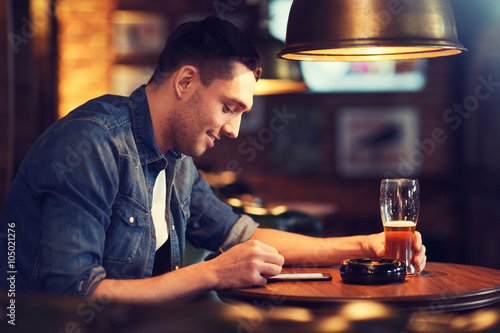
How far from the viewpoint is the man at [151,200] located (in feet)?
4.34

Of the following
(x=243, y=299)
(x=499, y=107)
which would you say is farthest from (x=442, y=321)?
(x=499, y=107)

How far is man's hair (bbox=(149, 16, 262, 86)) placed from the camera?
173 centimetres

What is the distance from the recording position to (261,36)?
351cm

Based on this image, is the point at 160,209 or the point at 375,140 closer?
the point at 160,209

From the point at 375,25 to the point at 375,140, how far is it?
4.60 meters

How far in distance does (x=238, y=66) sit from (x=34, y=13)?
2.23 metres

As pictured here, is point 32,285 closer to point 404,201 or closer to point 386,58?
point 404,201

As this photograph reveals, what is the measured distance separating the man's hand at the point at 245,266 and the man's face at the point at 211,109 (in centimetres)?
45

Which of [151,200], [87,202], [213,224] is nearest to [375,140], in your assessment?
[213,224]

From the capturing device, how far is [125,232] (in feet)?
5.13

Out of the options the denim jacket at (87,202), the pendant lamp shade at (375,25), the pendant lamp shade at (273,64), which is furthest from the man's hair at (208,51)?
the pendant lamp shade at (273,64)

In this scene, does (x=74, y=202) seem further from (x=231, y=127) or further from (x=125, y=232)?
(x=231, y=127)

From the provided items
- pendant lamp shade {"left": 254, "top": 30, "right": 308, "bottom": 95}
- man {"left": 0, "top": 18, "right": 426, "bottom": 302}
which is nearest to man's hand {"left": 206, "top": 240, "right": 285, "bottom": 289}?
man {"left": 0, "top": 18, "right": 426, "bottom": 302}

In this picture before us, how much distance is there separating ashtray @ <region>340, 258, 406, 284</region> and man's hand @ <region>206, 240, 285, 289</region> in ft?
0.57
